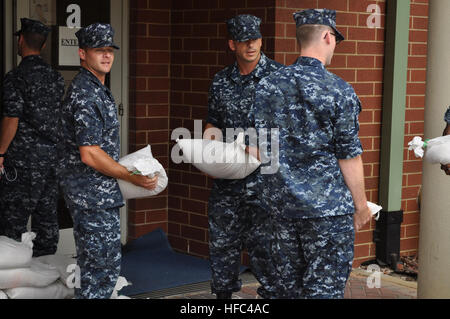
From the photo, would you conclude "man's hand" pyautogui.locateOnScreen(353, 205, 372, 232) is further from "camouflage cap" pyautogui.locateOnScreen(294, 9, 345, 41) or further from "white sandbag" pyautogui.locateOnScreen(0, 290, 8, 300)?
"white sandbag" pyautogui.locateOnScreen(0, 290, 8, 300)

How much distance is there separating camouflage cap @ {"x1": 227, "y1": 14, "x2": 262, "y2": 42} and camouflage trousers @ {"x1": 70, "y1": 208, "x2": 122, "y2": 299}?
142cm

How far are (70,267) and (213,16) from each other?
8.16 feet

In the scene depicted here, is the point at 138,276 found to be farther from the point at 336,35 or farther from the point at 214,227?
the point at 336,35

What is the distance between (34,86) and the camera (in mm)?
6555

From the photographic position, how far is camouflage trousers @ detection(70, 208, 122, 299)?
5.26 m

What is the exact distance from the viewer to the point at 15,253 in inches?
235

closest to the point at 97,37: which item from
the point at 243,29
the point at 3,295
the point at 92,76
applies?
the point at 92,76

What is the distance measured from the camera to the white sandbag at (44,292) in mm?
5977

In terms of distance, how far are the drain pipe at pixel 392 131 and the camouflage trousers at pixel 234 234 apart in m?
2.02

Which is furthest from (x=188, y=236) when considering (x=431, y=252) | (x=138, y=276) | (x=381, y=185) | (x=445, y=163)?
(x=445, y=163)

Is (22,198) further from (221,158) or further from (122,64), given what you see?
(221,158)

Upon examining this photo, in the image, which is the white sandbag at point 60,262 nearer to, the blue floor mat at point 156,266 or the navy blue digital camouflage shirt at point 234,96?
the blue floor mat at point 156,266

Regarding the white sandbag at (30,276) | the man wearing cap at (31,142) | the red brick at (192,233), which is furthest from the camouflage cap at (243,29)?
the red brick at (192,233)

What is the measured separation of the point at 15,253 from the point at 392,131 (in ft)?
11.1
